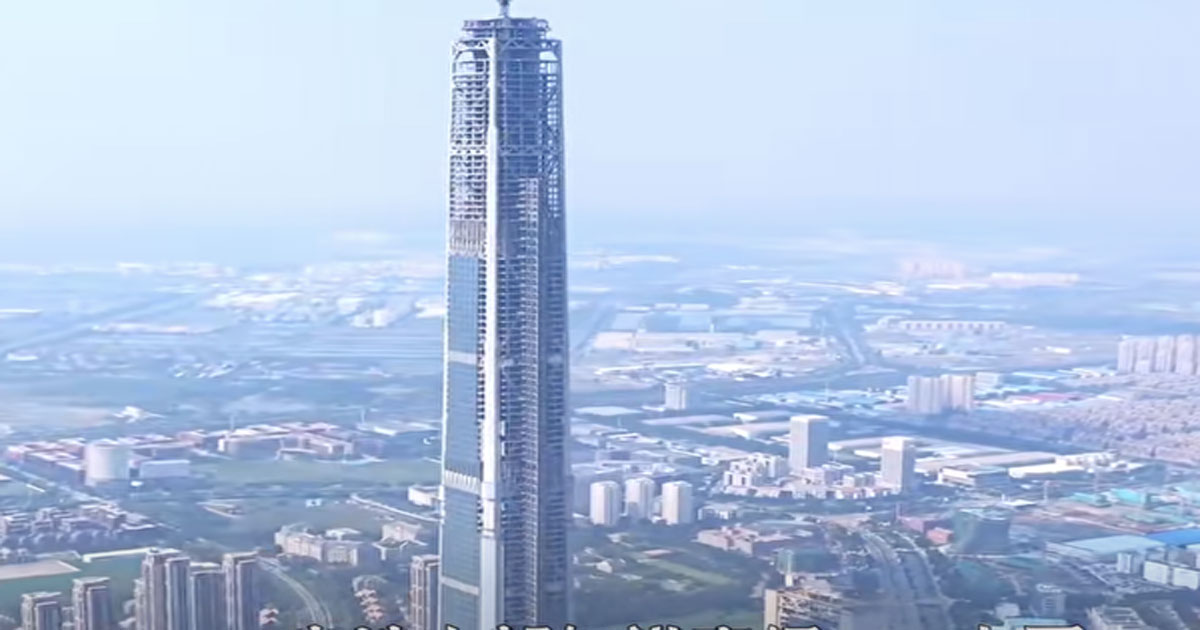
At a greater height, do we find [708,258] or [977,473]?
[708,258]

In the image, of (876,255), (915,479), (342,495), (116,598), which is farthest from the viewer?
(876,255)

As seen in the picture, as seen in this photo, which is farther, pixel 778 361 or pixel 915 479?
pixel 778 361

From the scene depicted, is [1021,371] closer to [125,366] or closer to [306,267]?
[306,267]

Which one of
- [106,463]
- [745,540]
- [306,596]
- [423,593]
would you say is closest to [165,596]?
[306,596]

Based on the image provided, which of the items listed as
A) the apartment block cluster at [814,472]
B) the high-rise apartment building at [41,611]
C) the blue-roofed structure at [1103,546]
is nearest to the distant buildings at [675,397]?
the apartment block cluster at [814,472]

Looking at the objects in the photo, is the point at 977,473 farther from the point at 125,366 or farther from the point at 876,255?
the point at 125,366

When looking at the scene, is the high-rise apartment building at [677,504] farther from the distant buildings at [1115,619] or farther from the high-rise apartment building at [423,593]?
the distant buildings at [1115,619]

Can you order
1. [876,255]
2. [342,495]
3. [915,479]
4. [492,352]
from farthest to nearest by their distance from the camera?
1. [876,255]
2. [915,479]
3. [342,495]
4. [492,352]

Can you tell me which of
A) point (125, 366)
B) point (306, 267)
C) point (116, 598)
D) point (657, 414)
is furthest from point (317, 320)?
point (116, 598)

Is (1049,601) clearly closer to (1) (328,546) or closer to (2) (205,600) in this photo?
(1) (328,546)
